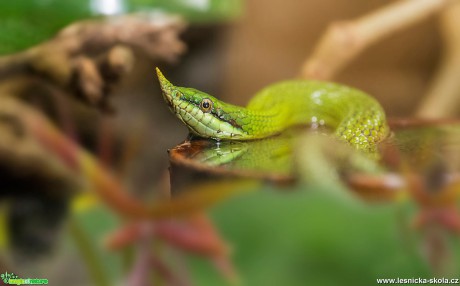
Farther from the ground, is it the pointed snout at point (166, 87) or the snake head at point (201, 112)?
the pointed snout at point (166, 87)

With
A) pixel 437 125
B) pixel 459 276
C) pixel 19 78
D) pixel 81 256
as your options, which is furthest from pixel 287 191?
pixel 19 78

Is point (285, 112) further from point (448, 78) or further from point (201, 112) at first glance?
point (448, 78)

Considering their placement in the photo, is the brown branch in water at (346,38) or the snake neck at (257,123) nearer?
the snake neck at (257,123)

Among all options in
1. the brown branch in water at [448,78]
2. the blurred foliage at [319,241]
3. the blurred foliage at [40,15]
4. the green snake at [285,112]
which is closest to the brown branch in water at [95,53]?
the blurred foliage at [40,15]

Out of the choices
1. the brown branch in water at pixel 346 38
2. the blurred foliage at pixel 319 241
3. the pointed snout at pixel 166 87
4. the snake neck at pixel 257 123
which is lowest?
the blurred foliage at pixel 319 241

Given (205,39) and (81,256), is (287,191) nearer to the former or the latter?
(81,256)

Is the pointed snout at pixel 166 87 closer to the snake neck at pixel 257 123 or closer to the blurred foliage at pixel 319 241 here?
the snake neck at pixel 257 123

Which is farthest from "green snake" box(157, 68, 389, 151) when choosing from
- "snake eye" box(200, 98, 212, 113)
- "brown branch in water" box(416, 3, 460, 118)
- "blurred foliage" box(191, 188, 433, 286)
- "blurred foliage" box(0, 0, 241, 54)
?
"brown branch in water" box(416, 3, 460, 118)

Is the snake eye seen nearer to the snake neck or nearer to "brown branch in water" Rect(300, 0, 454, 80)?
the snake neck
